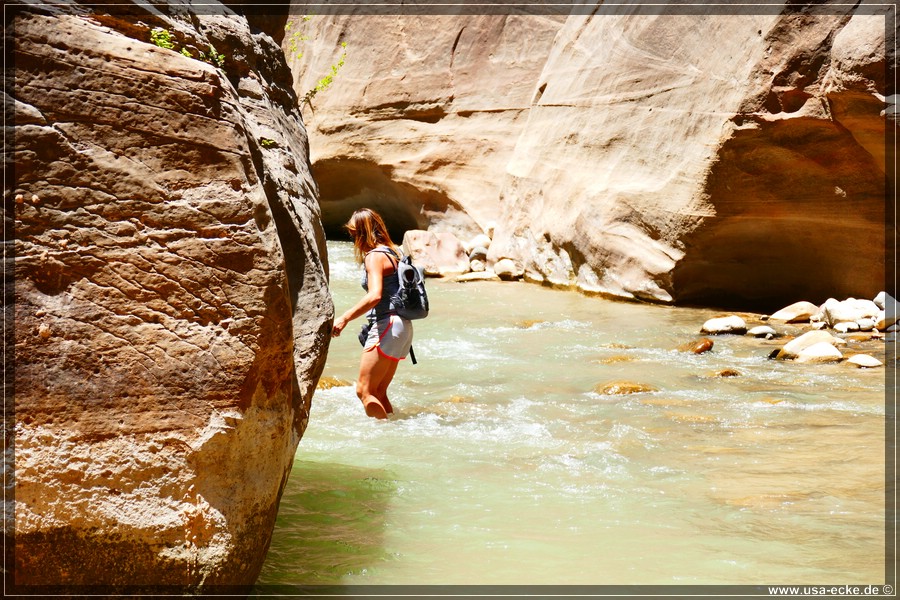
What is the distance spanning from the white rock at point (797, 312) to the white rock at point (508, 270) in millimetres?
4493

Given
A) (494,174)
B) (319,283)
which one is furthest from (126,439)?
(494,174)

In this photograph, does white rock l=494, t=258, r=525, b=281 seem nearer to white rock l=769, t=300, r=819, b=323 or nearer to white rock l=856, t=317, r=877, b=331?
white rock l=769, t=300, r=819, b=323

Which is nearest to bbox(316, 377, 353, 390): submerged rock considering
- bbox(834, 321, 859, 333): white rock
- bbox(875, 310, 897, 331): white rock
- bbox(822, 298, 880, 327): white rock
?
bbox(834, 321, 859, 333): white rock

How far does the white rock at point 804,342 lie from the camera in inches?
299

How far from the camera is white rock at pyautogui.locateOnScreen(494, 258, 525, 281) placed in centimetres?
1330

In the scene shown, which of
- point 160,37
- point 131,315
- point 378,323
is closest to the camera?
point 131,315

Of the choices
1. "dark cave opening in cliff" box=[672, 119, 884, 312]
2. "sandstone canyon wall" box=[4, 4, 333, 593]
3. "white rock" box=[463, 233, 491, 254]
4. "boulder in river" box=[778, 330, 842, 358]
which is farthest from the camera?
"white rock" box=[463, 233, 491, 254]

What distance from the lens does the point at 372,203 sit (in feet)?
62.6

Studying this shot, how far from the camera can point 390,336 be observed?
575 cm

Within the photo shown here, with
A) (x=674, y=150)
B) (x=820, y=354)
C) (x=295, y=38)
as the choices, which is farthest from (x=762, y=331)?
(x=295, y=38)

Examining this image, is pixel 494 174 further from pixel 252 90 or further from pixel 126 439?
pixel 126 439

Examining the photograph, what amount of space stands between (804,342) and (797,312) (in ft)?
6.21

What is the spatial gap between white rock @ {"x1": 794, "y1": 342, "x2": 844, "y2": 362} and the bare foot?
379 centimetres

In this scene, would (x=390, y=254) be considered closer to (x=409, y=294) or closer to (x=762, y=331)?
(x=409, y=294)
